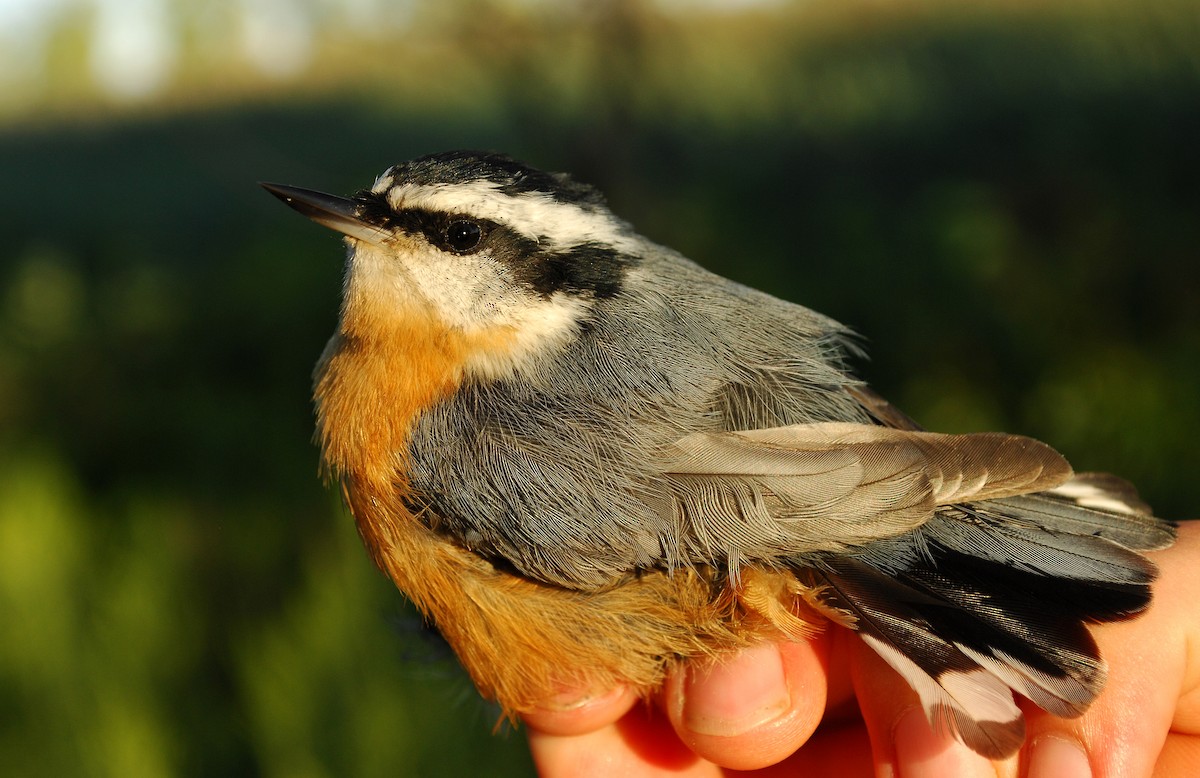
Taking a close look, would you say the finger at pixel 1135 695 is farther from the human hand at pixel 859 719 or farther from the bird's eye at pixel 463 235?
the bird's eye at pixel 463 235

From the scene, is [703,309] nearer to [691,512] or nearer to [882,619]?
[691,512]

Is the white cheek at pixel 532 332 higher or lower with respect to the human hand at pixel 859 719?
higher

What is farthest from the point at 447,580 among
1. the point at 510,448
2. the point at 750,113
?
the point at 750,113

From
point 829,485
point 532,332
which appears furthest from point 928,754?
point 532,332

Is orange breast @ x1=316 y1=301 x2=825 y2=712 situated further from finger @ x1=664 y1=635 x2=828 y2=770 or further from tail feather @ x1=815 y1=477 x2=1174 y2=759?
tail feather @ x1=815 y1=477 x2=1174 y2=759

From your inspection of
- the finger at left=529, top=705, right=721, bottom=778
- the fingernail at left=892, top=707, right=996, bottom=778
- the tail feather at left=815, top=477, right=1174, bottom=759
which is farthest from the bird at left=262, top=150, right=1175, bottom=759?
the finger at left=529, top=705, right=721, bottom=778

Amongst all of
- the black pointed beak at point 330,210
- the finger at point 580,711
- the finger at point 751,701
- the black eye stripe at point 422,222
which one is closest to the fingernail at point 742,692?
the finger at point 751,701
